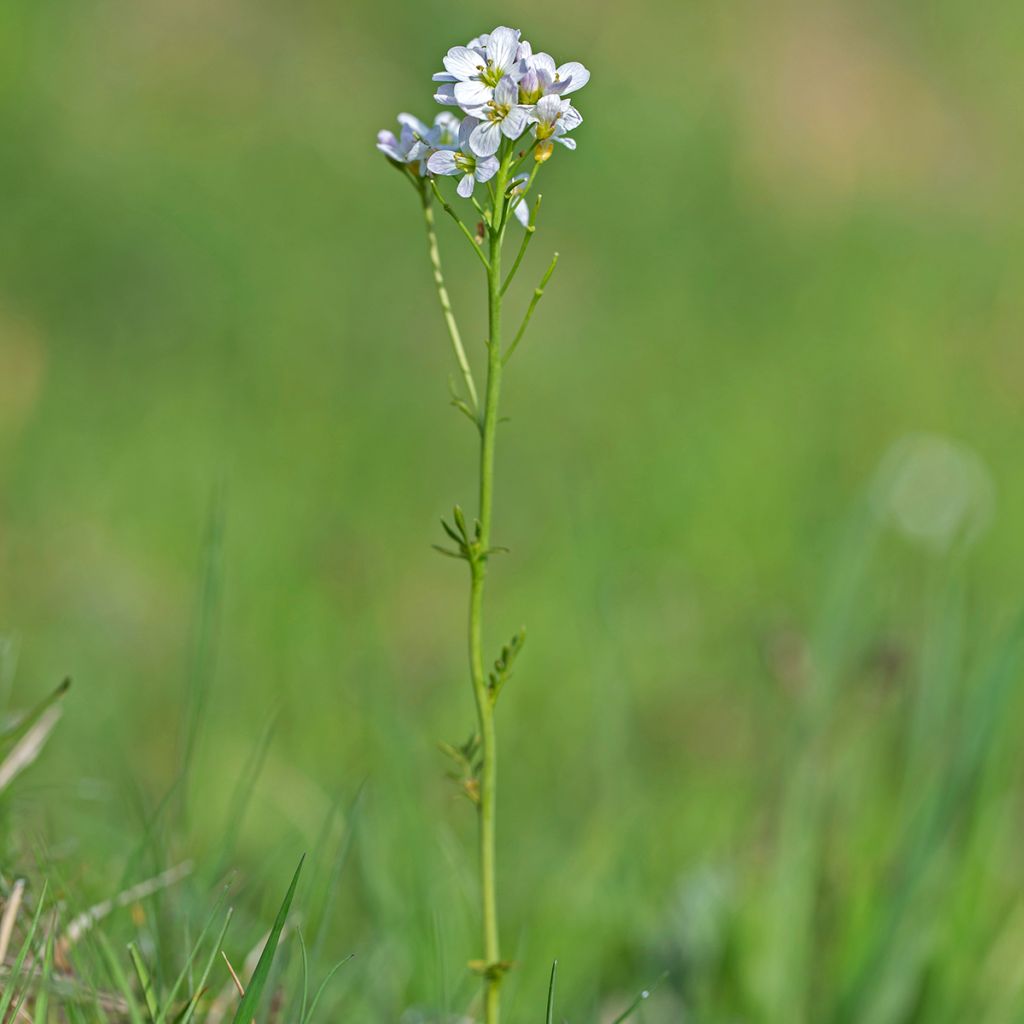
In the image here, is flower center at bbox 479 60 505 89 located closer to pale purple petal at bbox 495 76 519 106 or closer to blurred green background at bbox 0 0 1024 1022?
pale purple petal at bbox 495 76 519 106

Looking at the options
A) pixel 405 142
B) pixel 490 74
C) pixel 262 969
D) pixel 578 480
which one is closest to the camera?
pixel 262 969

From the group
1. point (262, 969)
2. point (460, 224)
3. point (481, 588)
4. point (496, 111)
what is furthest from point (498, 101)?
point (262, 969)

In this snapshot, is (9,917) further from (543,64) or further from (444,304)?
(543,64)

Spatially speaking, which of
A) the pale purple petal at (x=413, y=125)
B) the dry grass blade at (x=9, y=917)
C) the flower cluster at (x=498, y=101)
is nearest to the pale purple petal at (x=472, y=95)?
the flower cluster at (x=498, y=101)

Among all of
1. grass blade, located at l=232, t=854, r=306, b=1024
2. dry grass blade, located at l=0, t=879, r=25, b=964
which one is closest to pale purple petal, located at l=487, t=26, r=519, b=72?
grass blade, located at l=232, t=854, r=306, b=1024

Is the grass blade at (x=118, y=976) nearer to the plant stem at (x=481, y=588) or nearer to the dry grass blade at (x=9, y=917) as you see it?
the dry grass blade at (x=9, y=917)

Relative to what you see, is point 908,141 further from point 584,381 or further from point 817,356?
point 584,381
